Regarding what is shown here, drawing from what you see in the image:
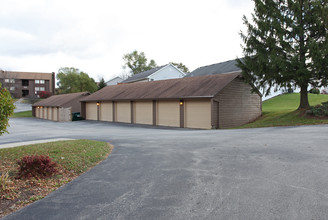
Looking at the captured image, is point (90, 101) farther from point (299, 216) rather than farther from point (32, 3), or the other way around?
point (299, 216)

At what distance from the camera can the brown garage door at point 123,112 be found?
86.7ft

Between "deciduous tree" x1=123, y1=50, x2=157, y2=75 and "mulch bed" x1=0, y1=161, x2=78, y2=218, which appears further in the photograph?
"deciduous tree" x1=123, y1=50, x2=157, y2=75

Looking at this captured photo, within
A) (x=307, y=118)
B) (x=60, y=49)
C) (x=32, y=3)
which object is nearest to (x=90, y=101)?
(x=60, y=49)

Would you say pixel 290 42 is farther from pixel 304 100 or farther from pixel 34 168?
pixel 34 168

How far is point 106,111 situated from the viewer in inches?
1184

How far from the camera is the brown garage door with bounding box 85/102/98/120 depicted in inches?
1271

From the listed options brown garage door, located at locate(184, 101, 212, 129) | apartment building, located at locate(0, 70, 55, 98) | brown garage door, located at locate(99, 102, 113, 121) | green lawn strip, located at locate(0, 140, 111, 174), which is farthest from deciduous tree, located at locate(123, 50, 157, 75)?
green lawn strip, located at locate(0, 140, 111, 174)

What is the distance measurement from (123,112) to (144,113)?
150 inches

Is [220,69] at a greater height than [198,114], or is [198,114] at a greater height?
[220,69]

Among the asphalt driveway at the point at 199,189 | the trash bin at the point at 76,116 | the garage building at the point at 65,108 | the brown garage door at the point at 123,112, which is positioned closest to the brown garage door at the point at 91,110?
the trash bin at the point at 76,116

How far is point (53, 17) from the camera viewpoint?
55.9ft

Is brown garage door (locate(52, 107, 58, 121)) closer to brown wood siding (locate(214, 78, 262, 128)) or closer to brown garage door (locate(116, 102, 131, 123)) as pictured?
brown garage door (locate(116, 102, 131, 123))

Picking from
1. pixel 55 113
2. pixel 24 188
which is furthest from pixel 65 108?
pixel 24 188

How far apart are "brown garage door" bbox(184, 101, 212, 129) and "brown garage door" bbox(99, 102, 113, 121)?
12263 mm
